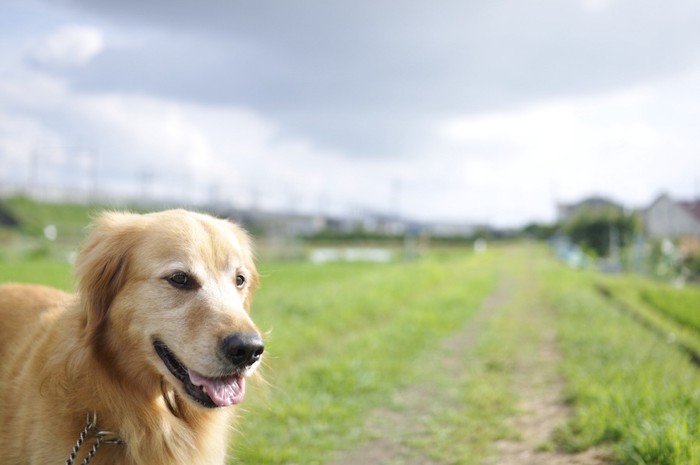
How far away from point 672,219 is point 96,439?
2205cm

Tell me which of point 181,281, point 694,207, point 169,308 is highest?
point 694,207

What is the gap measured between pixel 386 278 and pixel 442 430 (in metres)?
10.9

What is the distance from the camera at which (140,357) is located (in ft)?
8.93

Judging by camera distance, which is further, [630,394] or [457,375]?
[457,375]

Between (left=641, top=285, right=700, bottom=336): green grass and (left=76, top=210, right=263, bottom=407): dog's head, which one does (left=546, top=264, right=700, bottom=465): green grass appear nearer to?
(left=641, top=285, right=700, bottom=336): green grass

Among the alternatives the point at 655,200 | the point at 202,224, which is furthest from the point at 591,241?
the point at 202,224

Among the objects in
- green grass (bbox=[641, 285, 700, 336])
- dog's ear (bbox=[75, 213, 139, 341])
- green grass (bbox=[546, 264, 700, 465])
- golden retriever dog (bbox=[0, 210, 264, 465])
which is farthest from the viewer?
green grass (bbox=[641, 285, 700, 336])

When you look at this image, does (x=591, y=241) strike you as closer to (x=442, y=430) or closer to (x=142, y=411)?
(x=442, y=430)

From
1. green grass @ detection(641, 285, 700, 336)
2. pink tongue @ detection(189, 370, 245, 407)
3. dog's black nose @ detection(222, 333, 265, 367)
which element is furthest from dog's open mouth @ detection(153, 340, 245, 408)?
green grass @ detection(641, 285, 700, 336)

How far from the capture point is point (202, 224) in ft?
9.95

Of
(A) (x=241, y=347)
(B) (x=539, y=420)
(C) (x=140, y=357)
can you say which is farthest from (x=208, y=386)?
(B) (x=539, y=420)

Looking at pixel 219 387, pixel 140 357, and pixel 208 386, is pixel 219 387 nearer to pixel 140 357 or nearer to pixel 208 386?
pixel 208 386

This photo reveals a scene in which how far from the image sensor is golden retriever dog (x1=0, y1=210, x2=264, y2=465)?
8.57 ft

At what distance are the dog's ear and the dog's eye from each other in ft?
0.84
